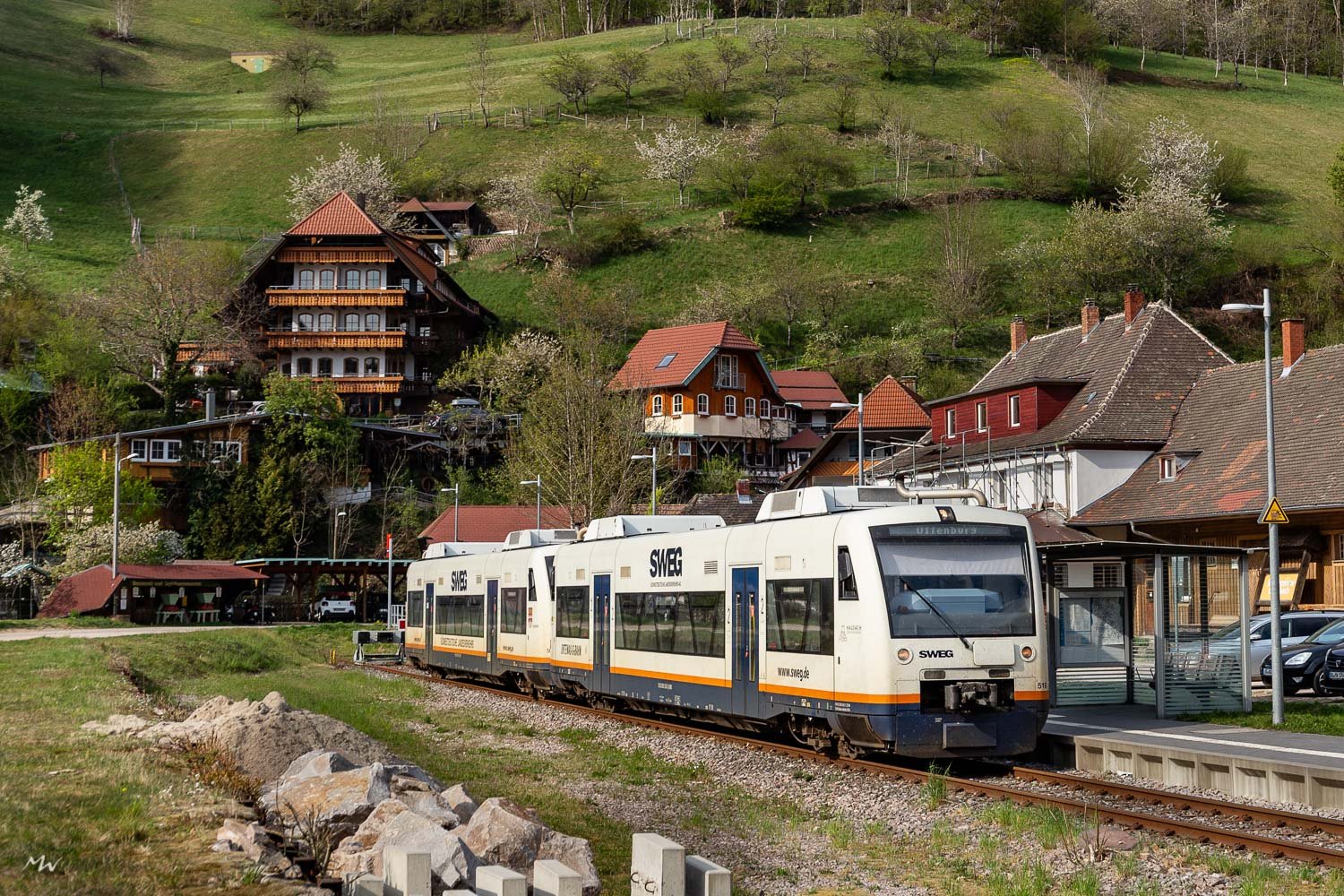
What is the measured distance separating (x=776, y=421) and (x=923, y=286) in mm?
24536

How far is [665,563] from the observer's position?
75.9 ft

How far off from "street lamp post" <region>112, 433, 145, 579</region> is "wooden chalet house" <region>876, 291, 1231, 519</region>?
32602 millimetres

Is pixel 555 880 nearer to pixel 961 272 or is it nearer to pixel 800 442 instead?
pixel 800 442

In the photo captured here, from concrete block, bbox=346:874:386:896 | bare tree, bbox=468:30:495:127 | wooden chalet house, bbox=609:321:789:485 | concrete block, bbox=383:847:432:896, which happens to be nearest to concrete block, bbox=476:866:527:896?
concrete block, bbox=383:847:432:896

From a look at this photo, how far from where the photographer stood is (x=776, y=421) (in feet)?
300

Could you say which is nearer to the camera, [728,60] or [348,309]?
[348,309]

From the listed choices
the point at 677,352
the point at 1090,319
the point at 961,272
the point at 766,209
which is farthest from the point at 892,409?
the point at 766,209

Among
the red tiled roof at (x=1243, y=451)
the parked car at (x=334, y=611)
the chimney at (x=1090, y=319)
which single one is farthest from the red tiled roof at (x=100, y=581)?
the red tiled roof at (x=1243, y=451)

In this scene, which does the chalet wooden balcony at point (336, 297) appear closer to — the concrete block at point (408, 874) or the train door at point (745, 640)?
the train door at point (745, 640)

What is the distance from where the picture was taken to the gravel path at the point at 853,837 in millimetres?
11266

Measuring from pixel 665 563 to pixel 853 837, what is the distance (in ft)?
33.8

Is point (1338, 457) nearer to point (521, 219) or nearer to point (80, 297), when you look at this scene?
point (80, 297)

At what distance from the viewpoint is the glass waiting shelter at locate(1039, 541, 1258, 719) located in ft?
71.1

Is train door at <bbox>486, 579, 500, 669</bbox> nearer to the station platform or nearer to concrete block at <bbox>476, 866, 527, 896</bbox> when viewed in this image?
the station platform
